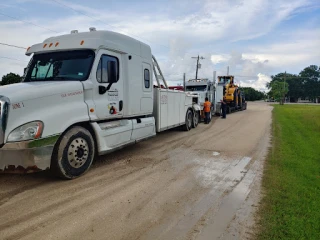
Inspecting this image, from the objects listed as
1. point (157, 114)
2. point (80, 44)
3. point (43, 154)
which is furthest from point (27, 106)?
point (157, 114)

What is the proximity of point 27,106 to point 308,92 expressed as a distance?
141m

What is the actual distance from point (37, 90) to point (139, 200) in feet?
8.94

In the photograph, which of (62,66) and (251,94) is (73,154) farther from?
(251,94)

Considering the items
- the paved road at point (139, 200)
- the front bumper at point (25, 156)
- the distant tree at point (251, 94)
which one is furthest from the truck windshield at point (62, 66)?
the distant tree at point (251, 94)

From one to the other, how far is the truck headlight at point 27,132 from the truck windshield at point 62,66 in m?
1.47

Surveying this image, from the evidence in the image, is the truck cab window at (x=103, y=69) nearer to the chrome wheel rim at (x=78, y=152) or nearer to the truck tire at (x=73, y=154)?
the truck tire at (x=73, y=154)

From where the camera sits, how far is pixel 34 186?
5.13m

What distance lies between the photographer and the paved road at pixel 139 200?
3.61 m

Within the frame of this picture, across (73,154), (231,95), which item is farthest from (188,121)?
(231,95)

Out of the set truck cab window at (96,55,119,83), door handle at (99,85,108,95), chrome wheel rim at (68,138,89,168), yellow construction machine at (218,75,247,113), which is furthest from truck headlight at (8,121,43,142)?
yellow construction machine at (218,75,247,113)

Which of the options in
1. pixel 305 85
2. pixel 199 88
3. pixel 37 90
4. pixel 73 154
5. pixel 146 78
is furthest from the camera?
pixel 305 85

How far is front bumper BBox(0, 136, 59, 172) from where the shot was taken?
15.3 ft

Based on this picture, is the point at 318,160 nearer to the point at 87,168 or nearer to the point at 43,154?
the point at 87,168

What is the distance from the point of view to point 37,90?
5035mm
